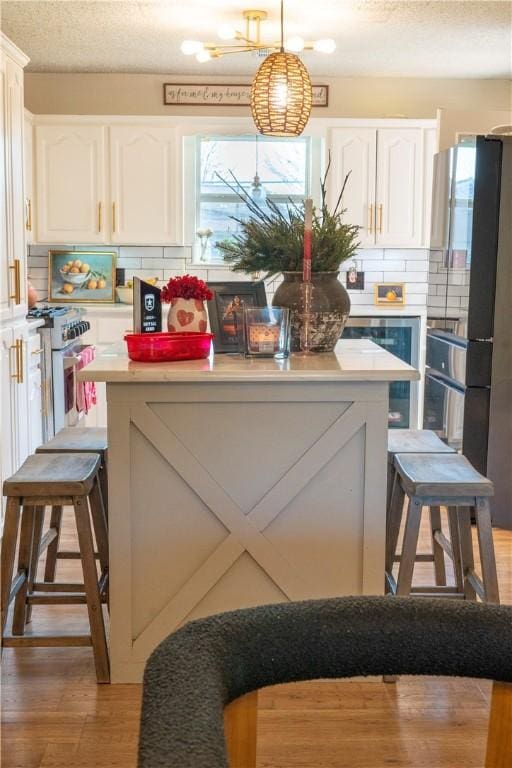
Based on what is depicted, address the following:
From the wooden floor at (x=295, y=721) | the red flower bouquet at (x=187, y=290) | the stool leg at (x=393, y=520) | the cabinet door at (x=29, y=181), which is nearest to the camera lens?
A: the wooden floor at (x=295, y=721)

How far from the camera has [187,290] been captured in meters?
2.67

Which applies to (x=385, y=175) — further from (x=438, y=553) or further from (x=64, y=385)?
(x=438, y=553)

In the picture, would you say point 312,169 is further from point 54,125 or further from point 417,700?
point 417,700

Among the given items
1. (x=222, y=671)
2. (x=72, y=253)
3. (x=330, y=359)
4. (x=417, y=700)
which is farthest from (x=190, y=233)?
(x=222, y=671)

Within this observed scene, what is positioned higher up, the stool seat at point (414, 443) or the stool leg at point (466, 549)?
the stool seat at point (414, 443)

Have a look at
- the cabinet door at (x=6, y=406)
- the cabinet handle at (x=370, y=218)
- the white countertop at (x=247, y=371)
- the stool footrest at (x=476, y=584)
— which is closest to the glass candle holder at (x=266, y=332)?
the white countertop at (x=247, y=371)

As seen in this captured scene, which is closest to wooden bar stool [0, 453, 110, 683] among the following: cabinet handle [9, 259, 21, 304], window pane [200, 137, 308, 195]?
cabinet handle [9, 259, 21, 304]

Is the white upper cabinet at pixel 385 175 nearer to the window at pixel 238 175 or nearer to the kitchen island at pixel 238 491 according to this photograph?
the window at pixel 238 175

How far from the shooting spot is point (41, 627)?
2.95 meters

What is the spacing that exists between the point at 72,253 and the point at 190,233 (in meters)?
0.94

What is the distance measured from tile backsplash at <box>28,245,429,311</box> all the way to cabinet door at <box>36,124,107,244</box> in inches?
15.3

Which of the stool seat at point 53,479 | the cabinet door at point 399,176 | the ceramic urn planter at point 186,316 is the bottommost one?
the stool seat at point 53,479

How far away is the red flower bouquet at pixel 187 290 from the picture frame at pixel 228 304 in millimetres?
102

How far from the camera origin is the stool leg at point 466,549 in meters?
2.83
